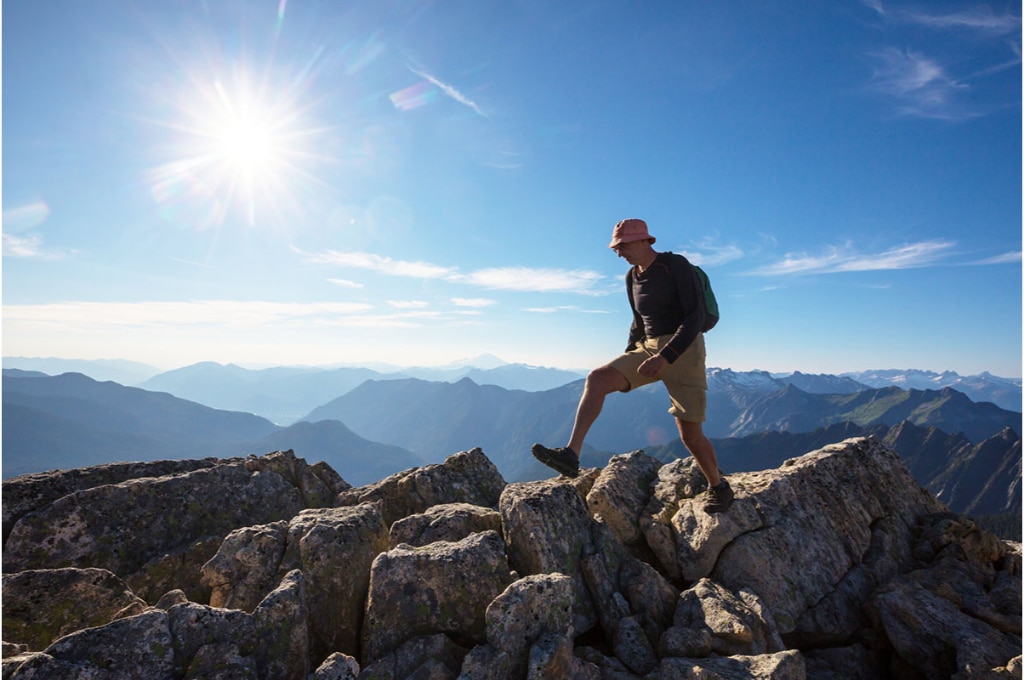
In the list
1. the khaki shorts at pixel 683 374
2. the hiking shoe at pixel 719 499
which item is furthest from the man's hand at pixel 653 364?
the hiking shoe at pixel 719 499

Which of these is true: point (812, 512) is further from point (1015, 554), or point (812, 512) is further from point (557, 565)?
point (557, 565)

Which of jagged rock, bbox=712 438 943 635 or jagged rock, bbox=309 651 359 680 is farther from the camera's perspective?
jagged rock, bbox=712 438 943 635

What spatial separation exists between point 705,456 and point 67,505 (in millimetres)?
15670

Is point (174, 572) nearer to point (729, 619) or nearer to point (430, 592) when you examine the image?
point (430, 592)

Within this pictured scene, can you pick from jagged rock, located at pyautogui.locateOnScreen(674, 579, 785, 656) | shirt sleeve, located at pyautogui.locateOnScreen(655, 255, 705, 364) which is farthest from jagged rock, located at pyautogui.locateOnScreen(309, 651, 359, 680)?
shirt sleeve, located at pyautogui.locateOnScreen(655, 255, 705, 364)

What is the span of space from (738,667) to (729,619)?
3.06 ft

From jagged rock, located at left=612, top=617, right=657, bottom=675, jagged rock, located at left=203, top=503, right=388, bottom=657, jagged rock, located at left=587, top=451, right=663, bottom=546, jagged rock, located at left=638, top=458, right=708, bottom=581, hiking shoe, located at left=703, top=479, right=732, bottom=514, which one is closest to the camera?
jagged rock, located at left=612, top=617, right=657, bottom=675

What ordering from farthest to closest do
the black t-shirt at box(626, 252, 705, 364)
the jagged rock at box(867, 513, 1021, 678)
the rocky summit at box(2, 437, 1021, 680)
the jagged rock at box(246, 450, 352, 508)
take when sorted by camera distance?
1. the jagged rock at box(246, 450, 352, 508)
2. the black t-shirt at box(626, 252, 705, 364)
3. the jagged rock at box(867, 513, 1021, 678)
4. the rocky summit at box(2, 437, 1021, 680)

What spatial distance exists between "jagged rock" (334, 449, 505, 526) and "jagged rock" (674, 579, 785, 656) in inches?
259

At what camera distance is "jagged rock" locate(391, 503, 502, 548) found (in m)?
10.8

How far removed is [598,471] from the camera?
626 inches

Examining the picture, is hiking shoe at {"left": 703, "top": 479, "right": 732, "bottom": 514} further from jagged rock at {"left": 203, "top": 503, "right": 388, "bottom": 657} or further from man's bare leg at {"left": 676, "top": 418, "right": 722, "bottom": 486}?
jagged rock at {"left": 203, "top": 503, "right": 388, "bottom": 657}

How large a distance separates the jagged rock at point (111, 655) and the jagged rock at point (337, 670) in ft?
6.80

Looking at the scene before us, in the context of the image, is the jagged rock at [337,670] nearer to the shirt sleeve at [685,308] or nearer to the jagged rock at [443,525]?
the jagged rock at [443,525]
